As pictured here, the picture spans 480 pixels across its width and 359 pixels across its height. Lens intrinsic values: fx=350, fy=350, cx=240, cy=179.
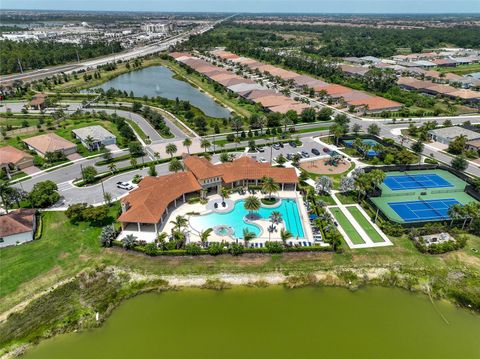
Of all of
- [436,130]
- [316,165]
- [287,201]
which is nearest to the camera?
[287,201]

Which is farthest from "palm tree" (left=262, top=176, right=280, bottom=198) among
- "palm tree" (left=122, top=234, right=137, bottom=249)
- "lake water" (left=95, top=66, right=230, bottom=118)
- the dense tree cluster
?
the dense tree cluster

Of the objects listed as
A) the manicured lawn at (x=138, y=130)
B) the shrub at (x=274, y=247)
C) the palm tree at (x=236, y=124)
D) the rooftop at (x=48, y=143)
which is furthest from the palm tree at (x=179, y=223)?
the palm tree at (x=236, y=124)

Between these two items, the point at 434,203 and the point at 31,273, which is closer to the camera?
the point at 31,273

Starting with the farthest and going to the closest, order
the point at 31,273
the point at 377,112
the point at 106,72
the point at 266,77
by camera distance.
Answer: the point at 106,72 → the point at 266,77 → the point at 377,112 → the point at 31,273

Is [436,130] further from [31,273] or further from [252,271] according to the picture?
[31,273]

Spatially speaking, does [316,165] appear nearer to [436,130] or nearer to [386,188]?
[386,188]

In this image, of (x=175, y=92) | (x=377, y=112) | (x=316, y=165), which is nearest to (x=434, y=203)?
(x=316, y=165)
